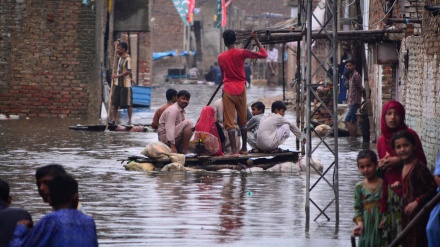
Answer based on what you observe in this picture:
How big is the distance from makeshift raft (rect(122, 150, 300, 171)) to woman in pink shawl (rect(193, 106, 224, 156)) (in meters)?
0.17

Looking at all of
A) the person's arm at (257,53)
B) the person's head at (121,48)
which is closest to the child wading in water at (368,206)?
the person's arm at (257,53)

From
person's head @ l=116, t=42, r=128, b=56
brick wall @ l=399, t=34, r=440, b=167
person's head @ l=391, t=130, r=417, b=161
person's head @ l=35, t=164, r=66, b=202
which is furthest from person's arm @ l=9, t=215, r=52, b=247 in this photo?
person's head @ l=116, t=42, r=128, b=56

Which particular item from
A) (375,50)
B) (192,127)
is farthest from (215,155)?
(375,50)

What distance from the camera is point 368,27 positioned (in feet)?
74.7

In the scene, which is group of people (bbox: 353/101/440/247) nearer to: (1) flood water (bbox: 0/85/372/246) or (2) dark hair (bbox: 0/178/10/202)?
(1) flood water (bbox: 0/85/372/246)

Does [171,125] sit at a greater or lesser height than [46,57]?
lesser

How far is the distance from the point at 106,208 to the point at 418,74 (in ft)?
22.0

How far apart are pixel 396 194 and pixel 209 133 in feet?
23.5

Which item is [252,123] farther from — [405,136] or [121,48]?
[405,136]

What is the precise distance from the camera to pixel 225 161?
1410 centimetres

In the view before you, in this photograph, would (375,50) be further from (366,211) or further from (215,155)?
(366,211)

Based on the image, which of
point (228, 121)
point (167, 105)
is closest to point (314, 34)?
point (228, 121)

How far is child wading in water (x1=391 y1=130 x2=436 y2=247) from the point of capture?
22.6 ft

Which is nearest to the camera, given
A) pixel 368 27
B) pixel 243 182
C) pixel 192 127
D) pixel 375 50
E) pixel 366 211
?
pixel 366 211
